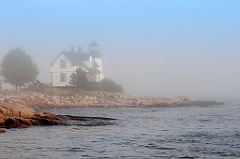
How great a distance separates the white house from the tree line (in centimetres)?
366

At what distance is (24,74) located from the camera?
3334 inches

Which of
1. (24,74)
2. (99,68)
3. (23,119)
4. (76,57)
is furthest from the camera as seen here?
(99,68)

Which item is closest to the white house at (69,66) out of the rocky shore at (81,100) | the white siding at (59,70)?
the white siding at (59,70)

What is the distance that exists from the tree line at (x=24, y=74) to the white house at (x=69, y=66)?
366cm

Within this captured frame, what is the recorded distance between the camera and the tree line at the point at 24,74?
83.0 metres

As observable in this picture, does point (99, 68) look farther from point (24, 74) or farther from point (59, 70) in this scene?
point (24, 74)

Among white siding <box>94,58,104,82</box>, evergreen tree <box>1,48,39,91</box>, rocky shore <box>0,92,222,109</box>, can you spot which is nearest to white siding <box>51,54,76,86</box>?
evergreen tree <box>1,48,39,91</box>

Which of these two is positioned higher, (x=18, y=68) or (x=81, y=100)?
(x=18, y=68)

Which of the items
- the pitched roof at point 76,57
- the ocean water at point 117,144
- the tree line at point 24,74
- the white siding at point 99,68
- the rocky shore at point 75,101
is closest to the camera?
the ocean water at point 117,144

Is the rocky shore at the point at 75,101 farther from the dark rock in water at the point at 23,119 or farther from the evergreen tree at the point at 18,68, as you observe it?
the evergreen tree at the point at 18,68

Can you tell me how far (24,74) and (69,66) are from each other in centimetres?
992

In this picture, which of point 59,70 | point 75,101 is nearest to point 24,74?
point 59,70

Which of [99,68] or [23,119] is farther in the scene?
[99,68]

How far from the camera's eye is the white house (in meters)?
89.2
